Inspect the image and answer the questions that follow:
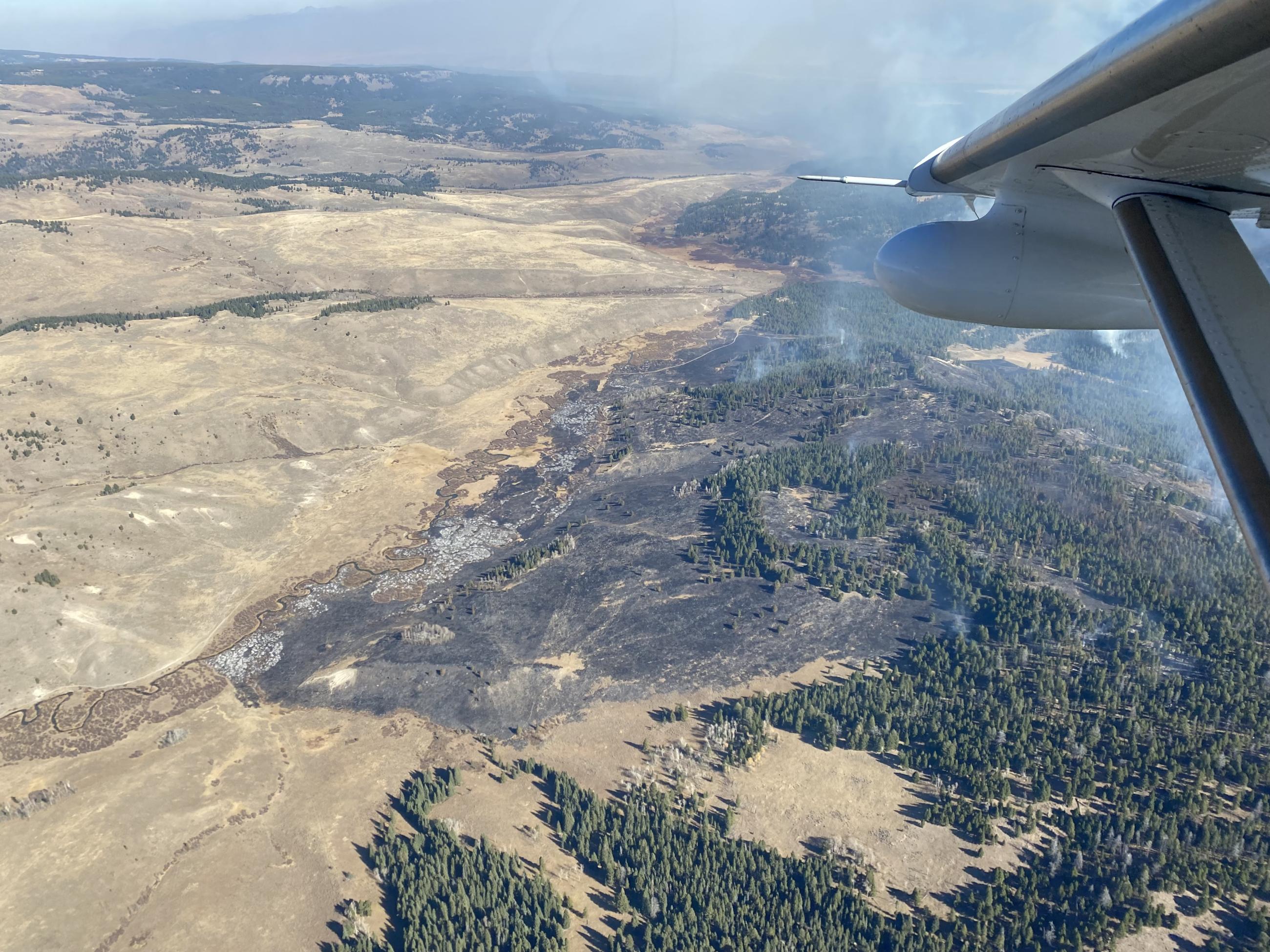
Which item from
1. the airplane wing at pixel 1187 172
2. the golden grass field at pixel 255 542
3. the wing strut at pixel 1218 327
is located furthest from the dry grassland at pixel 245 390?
the wing strut at pixel 1218 327

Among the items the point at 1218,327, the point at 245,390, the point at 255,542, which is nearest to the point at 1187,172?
the point at 1218,327

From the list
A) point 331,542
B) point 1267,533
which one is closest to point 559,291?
point 331,542

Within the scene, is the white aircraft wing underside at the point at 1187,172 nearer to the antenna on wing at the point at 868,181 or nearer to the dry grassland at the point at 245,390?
the antenna on wing at the point at 868,181

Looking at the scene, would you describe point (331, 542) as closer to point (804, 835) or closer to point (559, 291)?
point (804, 835)

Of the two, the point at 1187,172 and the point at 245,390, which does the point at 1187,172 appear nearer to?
the point at 1187,172

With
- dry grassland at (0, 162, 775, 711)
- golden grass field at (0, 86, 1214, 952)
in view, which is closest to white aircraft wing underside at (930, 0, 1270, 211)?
golden grass field at (0, 86, 1214, 952)

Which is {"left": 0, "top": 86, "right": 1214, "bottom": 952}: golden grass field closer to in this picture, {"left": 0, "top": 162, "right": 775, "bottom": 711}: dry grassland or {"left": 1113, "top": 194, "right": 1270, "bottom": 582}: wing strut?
{"left": 0, "top": 162, "right": 775, "bottom": 711}: dry grassland
